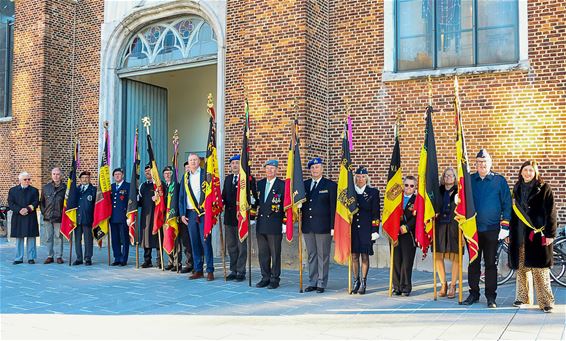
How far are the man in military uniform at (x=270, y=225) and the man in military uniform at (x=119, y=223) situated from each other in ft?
10.9

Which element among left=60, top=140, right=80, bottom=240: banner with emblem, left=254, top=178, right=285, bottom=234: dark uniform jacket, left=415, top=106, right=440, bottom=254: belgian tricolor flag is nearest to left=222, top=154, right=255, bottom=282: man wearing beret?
left=254, top=178, right=285, bottom=234: dark uniform jacket

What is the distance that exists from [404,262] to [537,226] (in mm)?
1801

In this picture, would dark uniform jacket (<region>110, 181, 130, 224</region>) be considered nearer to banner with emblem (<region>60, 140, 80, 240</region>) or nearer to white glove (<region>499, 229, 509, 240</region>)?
banner with emblem (<region>60, 140, 80, 240</region>)

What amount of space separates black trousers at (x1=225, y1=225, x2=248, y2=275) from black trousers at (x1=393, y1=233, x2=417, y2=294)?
8.34ft

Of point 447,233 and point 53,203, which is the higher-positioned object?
point 53,203

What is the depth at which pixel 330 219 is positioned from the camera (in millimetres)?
8172

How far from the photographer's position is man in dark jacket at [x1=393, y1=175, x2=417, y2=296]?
25.3 ft

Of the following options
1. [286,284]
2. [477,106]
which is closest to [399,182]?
[286,284]

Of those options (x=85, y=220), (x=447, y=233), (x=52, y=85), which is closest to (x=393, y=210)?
(x=447, y=233)

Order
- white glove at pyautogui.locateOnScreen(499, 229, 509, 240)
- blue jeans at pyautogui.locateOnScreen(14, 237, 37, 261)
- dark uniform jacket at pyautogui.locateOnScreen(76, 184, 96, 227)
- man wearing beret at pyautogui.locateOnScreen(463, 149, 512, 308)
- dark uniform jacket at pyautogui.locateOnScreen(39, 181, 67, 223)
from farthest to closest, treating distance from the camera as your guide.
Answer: dark uniform jacket at pyautogui.locateOnScreen(39, 181, 67, 223) < blue jeans at pyautogui.locateOnScreen(14, 237, 37, 261) < dark uniform jacket at pyautogui.locateOnScreen(76, 184, 96, 227) < man wearing beret at pyautogui.locateOnScreen(463, 149, 512, 308) < white glove at pyautogui.locateOnScreen(499, 229, 509, 240)

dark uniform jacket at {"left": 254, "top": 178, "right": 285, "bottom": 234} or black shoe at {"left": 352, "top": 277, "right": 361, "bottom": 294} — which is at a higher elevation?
dark uniform jacket at {"left": 254, "top": 178, "right": 285, "bottom": 234}

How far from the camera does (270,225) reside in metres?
8.41

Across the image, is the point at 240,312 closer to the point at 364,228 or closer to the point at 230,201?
the point at 364,228

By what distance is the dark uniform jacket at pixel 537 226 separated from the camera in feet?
22.0
